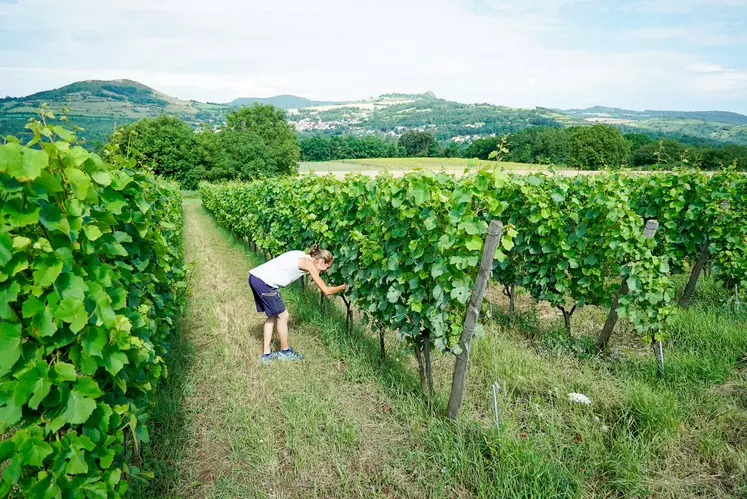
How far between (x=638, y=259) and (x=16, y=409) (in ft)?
17.7

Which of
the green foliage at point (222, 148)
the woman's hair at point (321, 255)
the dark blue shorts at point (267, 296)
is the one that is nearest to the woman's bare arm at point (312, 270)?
the woman's hair at point (321, 255)

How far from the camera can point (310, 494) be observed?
299cm

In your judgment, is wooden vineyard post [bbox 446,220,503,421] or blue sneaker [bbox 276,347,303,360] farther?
blue sneaker [bbox 276,347,303,360]

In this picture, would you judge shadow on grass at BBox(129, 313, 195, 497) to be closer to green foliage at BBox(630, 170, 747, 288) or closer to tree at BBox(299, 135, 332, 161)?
green foliage at BBox(630, 170, 747, 288)

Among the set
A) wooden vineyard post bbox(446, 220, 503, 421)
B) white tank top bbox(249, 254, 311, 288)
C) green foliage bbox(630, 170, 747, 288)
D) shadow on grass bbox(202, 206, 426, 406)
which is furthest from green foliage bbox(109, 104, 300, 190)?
wooden vineyard post bbox(446, 220, 503, 421)

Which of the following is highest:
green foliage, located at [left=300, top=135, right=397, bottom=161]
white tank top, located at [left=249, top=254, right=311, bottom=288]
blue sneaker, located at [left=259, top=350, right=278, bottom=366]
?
green foliage, located at [left=300, top=135, right=397, bottom=161]

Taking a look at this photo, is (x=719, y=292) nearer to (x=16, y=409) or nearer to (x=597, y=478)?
(x=597, y=478)

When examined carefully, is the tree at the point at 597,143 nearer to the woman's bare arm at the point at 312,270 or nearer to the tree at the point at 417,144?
the tree at the point at 417,144

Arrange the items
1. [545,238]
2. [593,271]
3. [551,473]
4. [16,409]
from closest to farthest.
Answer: [16,409] < [551,473] < [593,271] < [545,238]

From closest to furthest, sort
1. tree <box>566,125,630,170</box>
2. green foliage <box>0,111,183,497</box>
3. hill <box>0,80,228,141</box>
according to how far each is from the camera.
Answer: green foliage <box>0,111,183,497</box> → hill <box>0,80,228,141</box> → tree <box>566,125,630,170</box>

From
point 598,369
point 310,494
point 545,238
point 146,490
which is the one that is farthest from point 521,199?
point 146,490

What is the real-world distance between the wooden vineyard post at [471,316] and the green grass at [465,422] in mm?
207

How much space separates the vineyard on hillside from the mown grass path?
853 millimetres

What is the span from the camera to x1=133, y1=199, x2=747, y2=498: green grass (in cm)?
297
